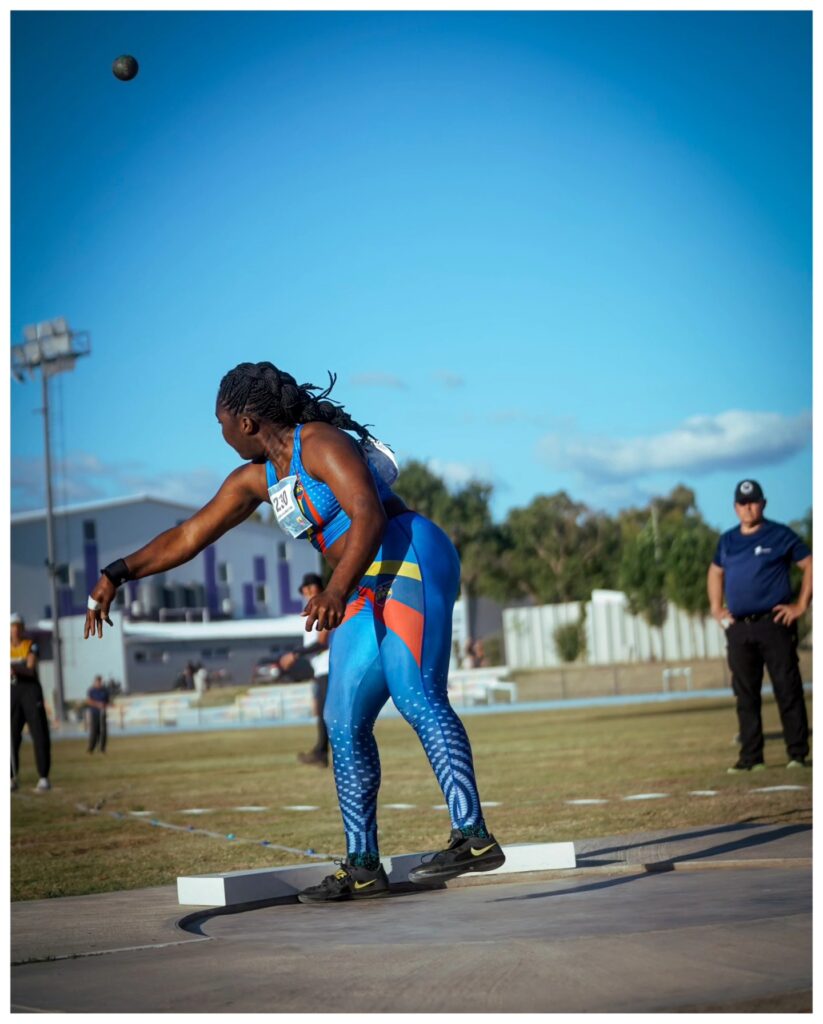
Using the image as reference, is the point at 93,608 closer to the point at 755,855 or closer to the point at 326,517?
the point at 326,517

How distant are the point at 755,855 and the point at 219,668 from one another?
203 feet

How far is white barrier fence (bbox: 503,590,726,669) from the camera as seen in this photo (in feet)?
202

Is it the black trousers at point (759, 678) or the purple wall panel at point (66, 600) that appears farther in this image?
the purple wall panel at point (66, 600)

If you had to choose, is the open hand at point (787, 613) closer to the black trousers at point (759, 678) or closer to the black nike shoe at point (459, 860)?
the black trousers at point (759, 678)

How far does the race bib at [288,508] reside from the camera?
4.89 meters

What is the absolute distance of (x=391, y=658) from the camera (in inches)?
188

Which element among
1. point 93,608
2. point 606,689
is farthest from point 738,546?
point 606,689

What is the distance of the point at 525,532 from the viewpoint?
9100 centimetres

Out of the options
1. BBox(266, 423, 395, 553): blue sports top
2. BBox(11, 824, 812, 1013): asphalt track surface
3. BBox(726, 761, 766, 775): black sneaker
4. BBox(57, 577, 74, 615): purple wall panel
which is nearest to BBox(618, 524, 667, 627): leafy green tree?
BBox(57, 577, 74, 615): purple wall panel

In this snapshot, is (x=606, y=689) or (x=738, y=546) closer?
(x=738, y=546)

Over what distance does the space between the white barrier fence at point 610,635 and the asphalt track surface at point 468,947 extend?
55.4 m

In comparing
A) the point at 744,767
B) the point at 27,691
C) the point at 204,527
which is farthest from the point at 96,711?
the point at 204,527

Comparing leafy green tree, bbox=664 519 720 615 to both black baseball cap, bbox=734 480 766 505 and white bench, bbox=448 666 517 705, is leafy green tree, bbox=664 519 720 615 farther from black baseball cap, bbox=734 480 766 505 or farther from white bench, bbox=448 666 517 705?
black baseball cap, bbox=734 480 766 505

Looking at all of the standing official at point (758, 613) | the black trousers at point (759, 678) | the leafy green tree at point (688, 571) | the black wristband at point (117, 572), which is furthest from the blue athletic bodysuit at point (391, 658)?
the leafy green tree at point (688, 571)
